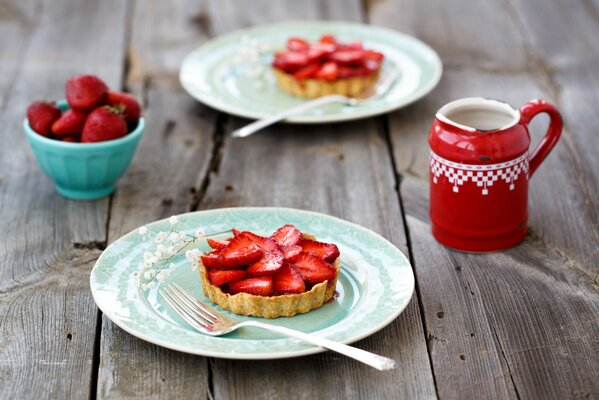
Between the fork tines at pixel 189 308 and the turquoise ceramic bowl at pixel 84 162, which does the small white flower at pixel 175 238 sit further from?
the turquoise ceramic bowl at pixel 84 162

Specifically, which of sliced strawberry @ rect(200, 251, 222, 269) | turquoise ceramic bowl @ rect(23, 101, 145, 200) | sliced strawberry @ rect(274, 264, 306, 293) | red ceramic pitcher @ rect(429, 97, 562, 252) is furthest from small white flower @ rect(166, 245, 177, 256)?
red ceramic pitcher @ rect(429, 97, 562, 252)

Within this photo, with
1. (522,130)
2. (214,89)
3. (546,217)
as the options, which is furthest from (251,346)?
(214,89)

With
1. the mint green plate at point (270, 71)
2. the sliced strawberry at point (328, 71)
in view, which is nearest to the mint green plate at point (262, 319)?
the mint green plate at point (270, 71)

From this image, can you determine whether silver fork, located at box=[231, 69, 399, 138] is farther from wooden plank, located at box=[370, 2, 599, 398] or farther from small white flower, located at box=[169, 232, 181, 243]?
small white flower, located at box=[169, 232, 181, 243]

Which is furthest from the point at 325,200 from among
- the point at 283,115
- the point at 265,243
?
the point at 265,243

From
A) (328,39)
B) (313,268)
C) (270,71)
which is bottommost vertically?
(270,71)

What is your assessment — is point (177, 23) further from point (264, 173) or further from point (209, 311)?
point (209, 311)

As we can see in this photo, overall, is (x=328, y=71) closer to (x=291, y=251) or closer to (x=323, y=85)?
(x=323, y=85)
